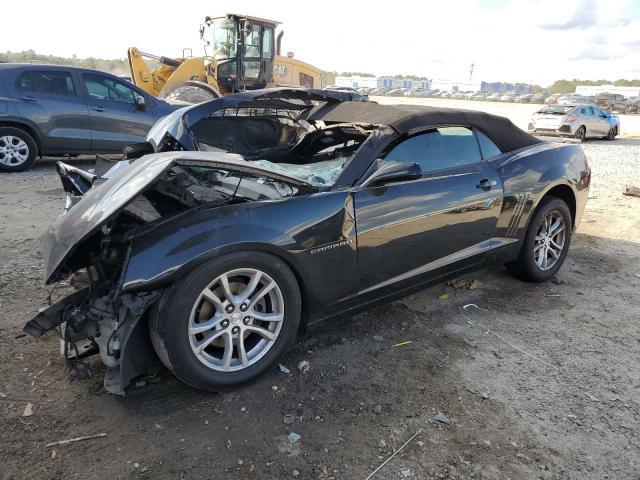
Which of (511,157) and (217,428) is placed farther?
(511,157)

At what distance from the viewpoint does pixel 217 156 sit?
9.34 ft

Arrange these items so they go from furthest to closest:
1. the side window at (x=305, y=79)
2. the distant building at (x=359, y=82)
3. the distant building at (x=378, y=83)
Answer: the distant building at (x=378, y=83), the distant building at (x=359, y=82), the side window at (x=305, y=79)

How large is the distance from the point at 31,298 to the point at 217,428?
83.9 inches

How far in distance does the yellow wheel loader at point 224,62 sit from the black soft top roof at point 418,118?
29.3 ft

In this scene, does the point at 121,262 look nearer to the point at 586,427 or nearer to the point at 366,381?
the point at 366,381

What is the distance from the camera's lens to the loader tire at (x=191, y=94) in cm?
1159

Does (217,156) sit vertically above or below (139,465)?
above

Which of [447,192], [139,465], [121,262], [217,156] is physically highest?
[217,156]

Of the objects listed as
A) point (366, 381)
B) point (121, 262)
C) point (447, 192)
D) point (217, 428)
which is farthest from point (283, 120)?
point (217, 428)

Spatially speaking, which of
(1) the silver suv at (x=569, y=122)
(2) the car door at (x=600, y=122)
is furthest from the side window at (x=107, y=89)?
(2) the car door at (x=600, y=122)

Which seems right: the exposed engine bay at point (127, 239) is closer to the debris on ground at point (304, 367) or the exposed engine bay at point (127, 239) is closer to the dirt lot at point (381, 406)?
the dirt lot at point (381, 406)

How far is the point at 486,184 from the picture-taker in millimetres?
3848

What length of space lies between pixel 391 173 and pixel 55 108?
706 centimetres

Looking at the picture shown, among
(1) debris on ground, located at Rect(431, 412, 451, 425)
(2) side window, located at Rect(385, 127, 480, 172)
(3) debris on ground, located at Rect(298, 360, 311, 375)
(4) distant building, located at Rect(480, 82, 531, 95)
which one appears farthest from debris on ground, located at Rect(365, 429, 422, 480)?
(4) distant building, located at Rect(480, 82, 531, 95)
